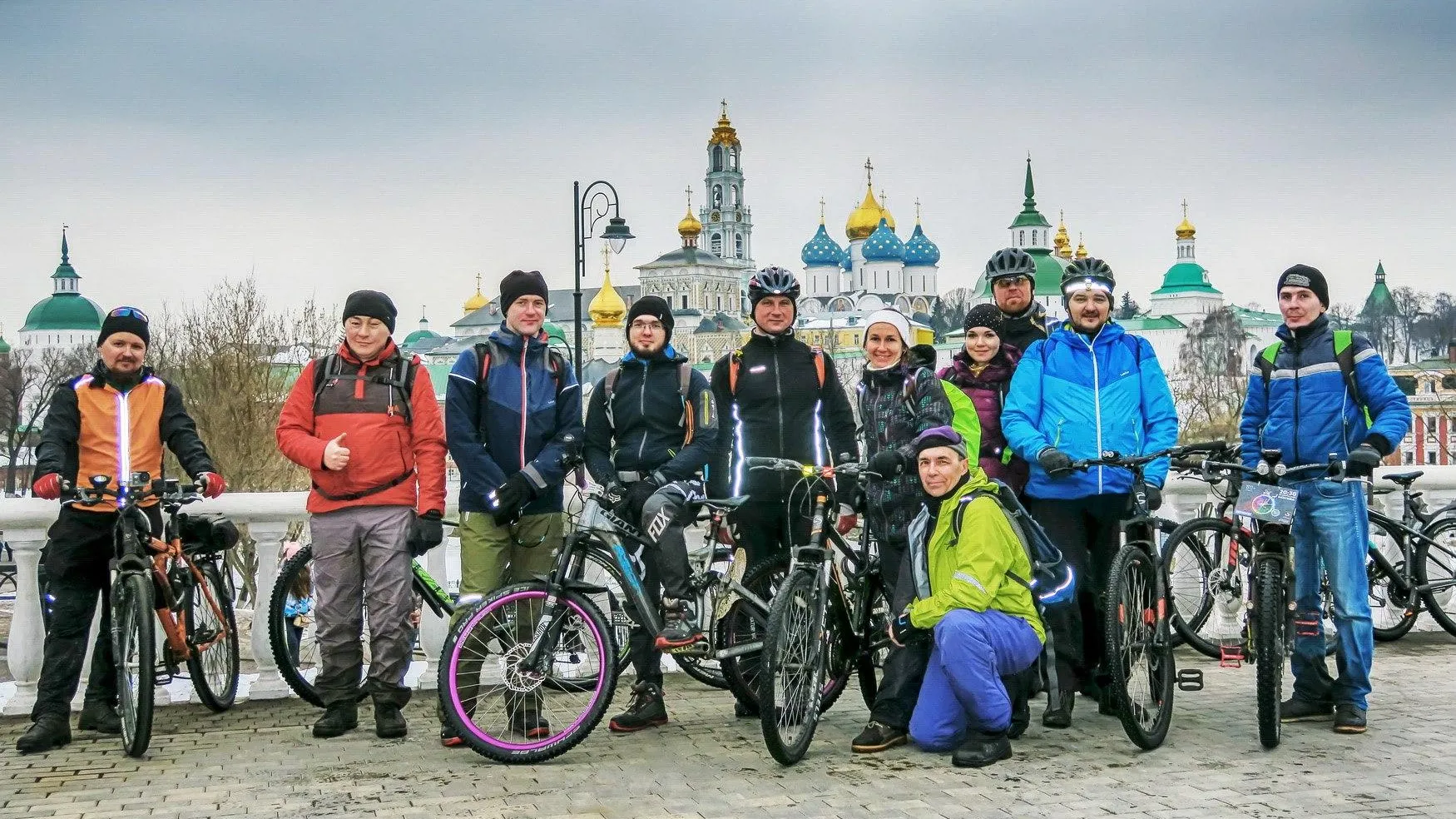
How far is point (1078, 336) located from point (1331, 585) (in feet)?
4.74

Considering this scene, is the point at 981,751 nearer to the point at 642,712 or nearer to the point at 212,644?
the point at 642,712

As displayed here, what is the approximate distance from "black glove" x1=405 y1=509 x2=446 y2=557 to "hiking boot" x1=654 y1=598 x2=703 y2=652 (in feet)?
3.08

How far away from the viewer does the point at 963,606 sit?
651 cm


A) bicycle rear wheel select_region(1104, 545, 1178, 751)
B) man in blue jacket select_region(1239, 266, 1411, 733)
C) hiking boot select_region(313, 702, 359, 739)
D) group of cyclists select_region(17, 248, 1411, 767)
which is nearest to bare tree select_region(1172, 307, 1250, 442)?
man in blue jacket select_region(1239, 266, 1411, 733)

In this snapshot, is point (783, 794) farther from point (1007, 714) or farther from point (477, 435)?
point (477, 435)

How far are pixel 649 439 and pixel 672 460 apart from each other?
155 mm

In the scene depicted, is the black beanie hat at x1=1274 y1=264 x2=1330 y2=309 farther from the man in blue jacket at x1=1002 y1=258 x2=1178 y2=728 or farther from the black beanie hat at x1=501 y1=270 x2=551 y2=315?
the black beanie hat at x1=501 y1=270 x2=551 y2=315

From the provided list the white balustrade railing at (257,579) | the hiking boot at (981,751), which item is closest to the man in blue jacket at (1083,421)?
the hiking boot at (981,751)

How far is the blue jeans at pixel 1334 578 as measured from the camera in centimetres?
703

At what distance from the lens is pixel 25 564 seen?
Result: 24.4 feet

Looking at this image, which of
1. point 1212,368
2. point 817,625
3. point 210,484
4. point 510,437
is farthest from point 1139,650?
point 1212,368

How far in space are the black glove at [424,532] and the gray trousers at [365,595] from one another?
5 centimetres

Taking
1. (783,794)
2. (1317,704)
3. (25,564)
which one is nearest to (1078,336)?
(1317,704)

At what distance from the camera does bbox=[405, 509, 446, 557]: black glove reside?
22.5 ft
